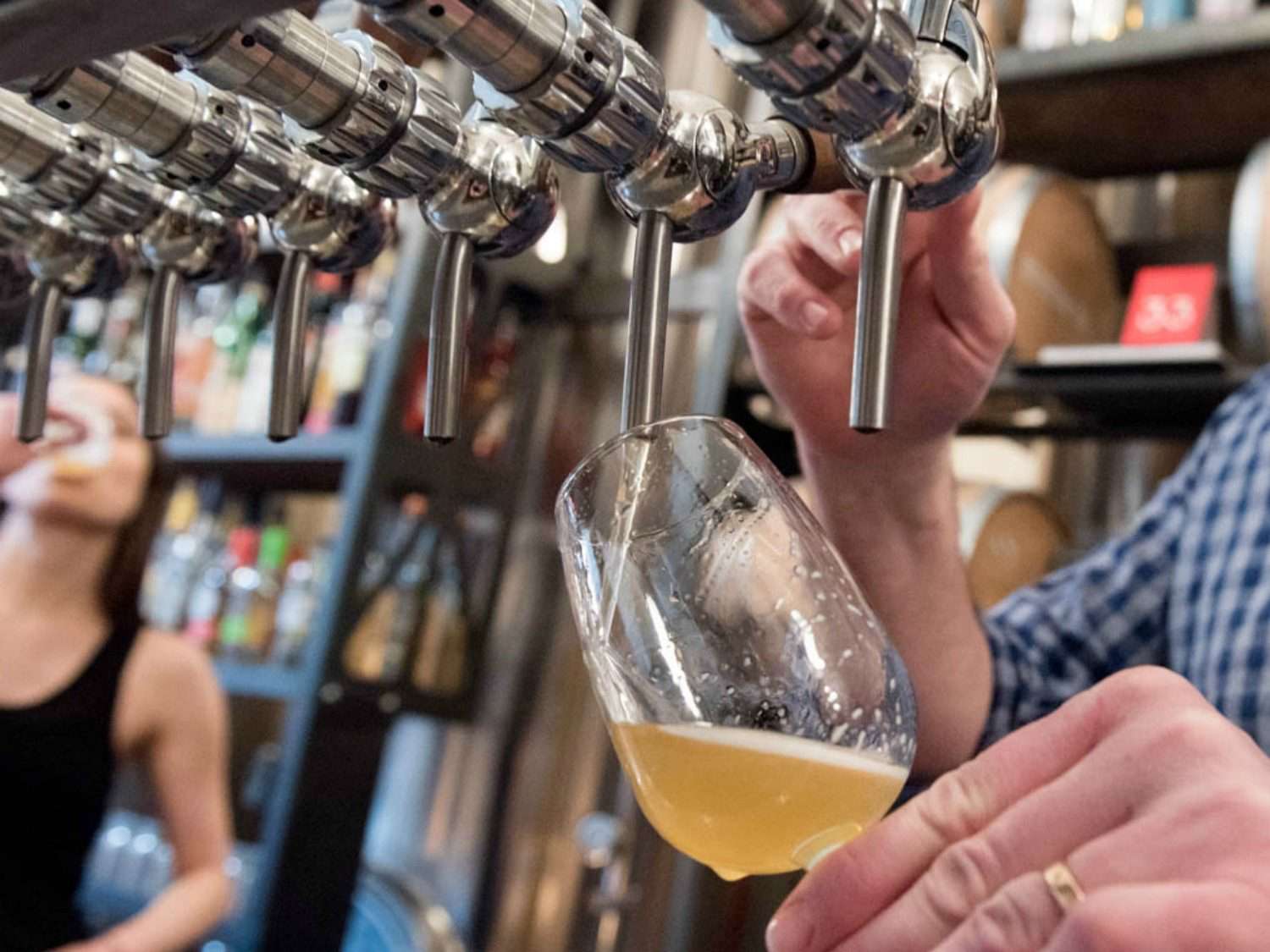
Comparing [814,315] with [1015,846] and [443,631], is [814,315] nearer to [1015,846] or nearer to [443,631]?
[1015,846]

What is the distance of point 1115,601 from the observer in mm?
1214

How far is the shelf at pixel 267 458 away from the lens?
2.37 m

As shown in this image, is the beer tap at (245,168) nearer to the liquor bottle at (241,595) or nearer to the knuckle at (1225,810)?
the knuckle at (1225,810)

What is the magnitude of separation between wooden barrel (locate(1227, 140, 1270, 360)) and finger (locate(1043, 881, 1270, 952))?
1.32 m

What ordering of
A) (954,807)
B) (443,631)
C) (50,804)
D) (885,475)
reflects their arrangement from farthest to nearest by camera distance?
(443,631), (50,804), (885,475), (954,807)

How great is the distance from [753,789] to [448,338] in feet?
0.60

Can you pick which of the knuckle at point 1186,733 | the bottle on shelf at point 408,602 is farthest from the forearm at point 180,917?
the knuckle at point 1186,733

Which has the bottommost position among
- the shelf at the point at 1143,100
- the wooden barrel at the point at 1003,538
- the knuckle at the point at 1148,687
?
the knuckle at the point at 1148,687

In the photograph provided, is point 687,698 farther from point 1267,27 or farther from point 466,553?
point 466,553

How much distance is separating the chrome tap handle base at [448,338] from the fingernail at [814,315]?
0.78 ft

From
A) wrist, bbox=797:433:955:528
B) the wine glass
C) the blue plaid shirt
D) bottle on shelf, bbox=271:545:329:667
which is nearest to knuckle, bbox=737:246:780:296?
wrist, bbox=797:433:955:528

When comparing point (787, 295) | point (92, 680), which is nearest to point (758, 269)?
point (787, 295)

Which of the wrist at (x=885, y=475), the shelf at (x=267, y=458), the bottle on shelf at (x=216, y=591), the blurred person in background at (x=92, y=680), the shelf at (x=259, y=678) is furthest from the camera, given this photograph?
the bottle on shelf at (x=216, y=591)

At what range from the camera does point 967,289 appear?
2.42 feet
